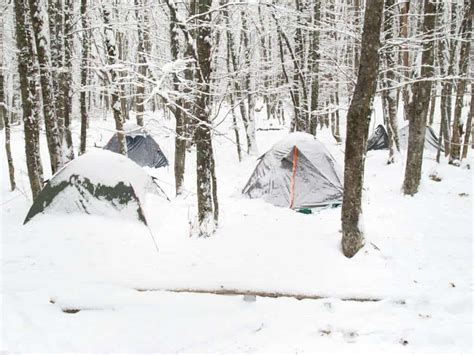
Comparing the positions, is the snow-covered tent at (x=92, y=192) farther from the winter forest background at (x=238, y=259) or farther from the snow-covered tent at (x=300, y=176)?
the snow-covered tent at (x=300, y=176)

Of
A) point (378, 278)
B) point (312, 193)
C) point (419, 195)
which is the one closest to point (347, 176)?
point (378, 278)

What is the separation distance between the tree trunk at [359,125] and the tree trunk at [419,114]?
12.8 ft

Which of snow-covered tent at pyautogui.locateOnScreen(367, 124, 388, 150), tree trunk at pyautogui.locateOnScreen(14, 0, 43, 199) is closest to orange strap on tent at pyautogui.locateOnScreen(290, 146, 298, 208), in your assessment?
tree trunk at pyautogui.locateOnScreen(14, 0, 43, 199)

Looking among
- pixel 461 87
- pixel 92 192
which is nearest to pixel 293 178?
pixel 92 192

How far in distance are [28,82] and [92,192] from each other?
10.9 feet

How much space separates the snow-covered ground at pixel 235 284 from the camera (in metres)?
3.63

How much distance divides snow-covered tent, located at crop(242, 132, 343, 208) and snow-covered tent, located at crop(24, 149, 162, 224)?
344cm

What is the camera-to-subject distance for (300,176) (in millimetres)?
8820

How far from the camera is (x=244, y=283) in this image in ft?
14.7

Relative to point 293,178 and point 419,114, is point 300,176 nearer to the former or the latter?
point 293,178

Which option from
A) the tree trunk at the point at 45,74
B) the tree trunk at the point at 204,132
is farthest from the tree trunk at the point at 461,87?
the tree trunk at the point at 45,74

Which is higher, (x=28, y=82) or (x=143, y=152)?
(x=28, y=82)

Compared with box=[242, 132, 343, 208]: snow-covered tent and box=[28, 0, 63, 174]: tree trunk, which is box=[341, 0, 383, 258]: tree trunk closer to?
box=[242, 132, 343, 208]: snow-covered tent

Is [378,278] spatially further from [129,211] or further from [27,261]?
[27,261]
